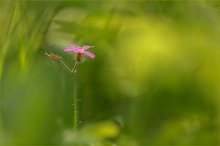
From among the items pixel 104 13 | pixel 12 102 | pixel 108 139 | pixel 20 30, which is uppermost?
pixel 104 13

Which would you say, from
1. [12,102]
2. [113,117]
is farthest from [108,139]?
[12,102]

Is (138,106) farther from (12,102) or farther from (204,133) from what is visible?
(12,102)

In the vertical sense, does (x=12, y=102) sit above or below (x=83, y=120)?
below

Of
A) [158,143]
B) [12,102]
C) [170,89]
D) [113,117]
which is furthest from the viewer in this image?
[113,117]

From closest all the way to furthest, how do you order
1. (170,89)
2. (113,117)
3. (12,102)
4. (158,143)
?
(12,102)
(158,143)
(170,89)
(113,117)

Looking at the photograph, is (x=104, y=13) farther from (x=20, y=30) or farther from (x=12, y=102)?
(x=12, y=102)

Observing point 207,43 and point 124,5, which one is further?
point 124,5
